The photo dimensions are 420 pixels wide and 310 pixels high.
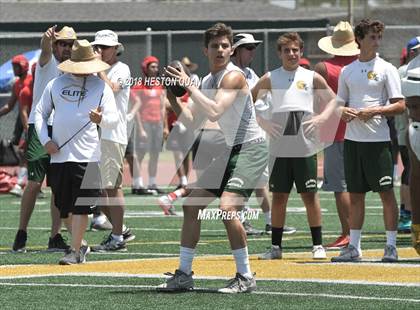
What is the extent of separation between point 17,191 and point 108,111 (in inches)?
363

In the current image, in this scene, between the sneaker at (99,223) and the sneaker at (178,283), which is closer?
the sneaker at (178,283)

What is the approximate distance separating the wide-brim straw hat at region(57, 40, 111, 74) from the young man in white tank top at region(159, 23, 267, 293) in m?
1.91

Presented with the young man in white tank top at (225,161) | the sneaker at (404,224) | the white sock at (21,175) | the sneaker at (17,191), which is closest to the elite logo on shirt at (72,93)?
the young man in white tank top at (225,161)

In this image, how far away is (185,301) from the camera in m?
9.76

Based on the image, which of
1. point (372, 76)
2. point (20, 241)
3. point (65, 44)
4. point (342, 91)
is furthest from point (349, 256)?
point (65, 44)

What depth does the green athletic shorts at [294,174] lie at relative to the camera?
41.4 ft

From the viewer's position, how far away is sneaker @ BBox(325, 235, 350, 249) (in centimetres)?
1379

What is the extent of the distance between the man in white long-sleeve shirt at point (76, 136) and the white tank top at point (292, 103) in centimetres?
162

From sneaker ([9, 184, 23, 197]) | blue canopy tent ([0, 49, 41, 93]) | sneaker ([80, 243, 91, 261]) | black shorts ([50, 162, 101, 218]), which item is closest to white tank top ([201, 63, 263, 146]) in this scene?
black shorts ([50, 162, 101, 218])

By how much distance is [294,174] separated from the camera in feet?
41.7

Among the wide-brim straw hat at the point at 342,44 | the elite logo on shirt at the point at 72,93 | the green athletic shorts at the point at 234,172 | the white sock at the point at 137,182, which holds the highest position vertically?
the wide-brim straw hat at the point at 342,44

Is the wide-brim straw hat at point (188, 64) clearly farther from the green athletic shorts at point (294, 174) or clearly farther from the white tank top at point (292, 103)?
the green athletic shorts at point (294, 174)

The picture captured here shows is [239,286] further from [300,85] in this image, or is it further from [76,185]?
[300,85]

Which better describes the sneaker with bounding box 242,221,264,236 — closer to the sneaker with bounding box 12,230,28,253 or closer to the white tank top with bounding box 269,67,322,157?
the white tank top with bounding box 269,67,322,157
